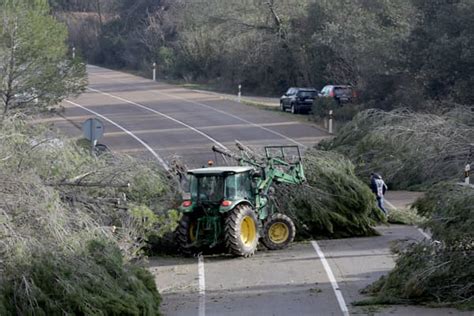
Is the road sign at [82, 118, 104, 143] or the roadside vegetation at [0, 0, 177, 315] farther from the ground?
the road sign at [82, 118, 104, 143]

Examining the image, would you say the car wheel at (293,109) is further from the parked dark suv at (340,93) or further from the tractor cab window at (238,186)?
the tractor cab window at (238,186)

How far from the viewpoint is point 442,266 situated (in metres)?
16.6

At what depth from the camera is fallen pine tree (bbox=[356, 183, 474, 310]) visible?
16469 mm

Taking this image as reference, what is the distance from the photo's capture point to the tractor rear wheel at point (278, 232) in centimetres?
2248

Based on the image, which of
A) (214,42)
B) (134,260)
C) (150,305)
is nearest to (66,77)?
(134,260)

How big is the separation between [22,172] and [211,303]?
13.9ft

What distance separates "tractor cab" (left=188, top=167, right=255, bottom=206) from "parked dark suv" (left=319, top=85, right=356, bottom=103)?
27.3 m

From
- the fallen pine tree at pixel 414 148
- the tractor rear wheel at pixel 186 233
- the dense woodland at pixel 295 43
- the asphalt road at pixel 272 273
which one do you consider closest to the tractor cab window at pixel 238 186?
the tractor rear wheel at pixel 186 233

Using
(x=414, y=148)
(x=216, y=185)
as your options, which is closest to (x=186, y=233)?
(x=216, y=185)

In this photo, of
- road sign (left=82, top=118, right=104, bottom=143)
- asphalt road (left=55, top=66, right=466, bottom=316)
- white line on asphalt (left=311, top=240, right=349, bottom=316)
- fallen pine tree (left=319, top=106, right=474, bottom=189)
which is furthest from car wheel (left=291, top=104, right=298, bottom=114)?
white line on asphalt (left=311, top=240, right=349, bottom=316)

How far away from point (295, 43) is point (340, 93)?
1053 cm

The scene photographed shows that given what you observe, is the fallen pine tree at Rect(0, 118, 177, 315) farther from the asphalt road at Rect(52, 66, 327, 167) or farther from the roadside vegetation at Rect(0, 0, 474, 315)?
the asphalt road at Rect(52, 66, 327, 167)

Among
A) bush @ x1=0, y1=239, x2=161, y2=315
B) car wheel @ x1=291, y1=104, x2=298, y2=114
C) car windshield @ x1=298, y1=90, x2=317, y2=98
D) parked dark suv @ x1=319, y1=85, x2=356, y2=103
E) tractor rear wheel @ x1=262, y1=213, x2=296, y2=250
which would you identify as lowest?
tractor rear wheel @ x1=262, y1=213, x2=296, y2=250

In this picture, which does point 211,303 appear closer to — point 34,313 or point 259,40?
point 34,313
